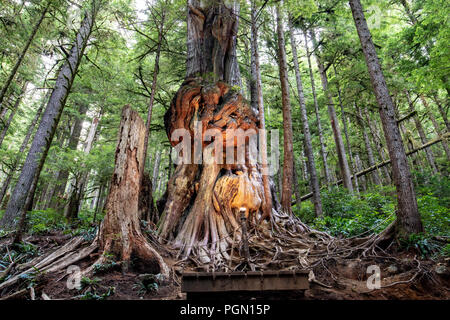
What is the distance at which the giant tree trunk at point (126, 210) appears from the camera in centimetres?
402

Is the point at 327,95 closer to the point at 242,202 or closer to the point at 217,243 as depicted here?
the point at 242,202

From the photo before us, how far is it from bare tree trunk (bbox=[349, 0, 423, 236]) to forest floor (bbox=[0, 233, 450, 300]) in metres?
0.64

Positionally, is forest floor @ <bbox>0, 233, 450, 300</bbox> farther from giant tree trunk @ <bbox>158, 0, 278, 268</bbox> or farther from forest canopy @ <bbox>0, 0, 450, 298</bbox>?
giant tree trunk @ <bbox>158, 0, 278, 268</bbox>

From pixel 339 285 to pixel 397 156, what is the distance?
2.88 m

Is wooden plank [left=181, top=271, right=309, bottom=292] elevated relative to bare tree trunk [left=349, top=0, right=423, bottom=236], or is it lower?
lower

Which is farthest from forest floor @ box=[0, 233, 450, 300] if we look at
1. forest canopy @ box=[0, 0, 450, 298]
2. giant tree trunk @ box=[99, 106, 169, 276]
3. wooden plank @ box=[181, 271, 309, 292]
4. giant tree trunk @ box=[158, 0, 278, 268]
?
giant tree trunk @ box=[158, 0, 278, 268]

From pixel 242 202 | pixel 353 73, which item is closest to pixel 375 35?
pixel 353 73

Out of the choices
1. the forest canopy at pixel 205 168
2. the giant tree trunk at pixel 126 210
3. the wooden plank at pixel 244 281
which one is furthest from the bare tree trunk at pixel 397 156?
the giant tree trunk at pixel 126 210

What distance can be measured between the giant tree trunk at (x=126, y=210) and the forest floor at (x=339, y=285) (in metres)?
0.31

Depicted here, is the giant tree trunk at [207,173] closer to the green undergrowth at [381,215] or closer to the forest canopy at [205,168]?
the forest canopy at [205,168]

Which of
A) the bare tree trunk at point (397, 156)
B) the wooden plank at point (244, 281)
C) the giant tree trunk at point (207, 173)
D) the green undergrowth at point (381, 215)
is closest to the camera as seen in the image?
the wooden plank at point (244, 281)

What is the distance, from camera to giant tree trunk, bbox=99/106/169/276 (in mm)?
4023

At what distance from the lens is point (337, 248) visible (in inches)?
191
